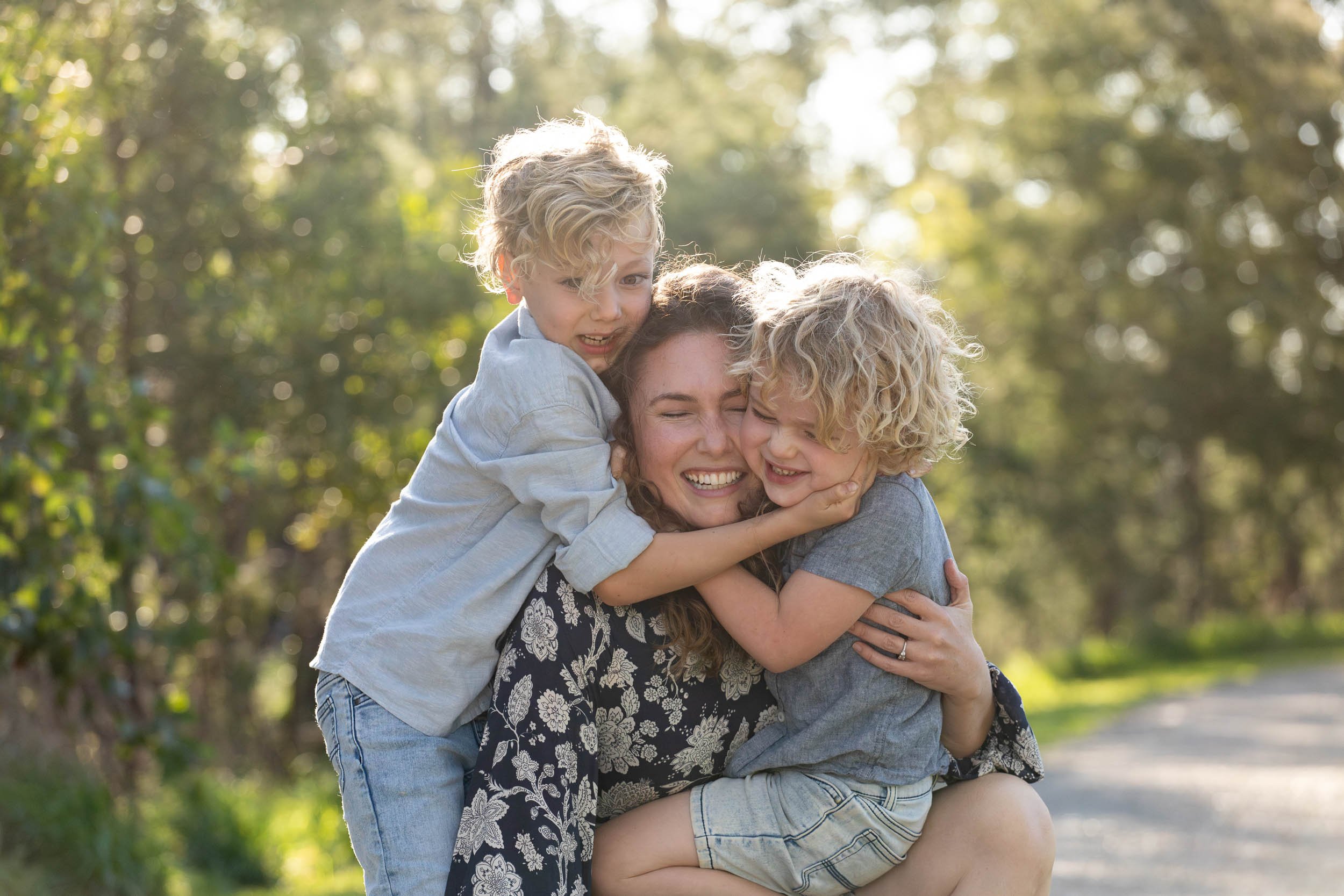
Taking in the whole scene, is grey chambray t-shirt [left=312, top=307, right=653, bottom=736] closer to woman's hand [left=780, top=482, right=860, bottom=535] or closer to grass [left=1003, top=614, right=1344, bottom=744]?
woman's hand [left=780, top=482, right=860, bottom=535]

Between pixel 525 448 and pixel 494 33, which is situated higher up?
pixel 494 33

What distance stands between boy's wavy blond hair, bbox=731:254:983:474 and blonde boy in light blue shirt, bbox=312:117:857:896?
0.54ft

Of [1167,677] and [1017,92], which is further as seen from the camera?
[1017,92]

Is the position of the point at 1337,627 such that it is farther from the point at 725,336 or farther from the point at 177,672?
the point at 725,336

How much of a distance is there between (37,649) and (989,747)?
398 cm

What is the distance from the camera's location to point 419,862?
252 centimetres

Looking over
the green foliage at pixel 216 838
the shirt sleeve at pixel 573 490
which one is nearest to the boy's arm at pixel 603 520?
the shirt sleeve at pixel 573 490

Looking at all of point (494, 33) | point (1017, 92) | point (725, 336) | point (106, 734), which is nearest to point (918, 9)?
point (1017, 92)

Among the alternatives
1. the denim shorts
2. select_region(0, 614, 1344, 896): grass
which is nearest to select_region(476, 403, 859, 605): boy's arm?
the denim shorts

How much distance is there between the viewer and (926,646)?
2658 millimetres

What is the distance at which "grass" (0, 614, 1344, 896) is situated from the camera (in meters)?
6.14

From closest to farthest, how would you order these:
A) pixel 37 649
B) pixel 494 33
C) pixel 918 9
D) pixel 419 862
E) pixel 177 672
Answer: pixel 419 862 < pixel 37 649 < pixel 177 672 < pixel 494 33 < pixel 918 9

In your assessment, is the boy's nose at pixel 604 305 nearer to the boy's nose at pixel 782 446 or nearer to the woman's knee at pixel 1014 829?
the boy's nose at pixel 782 446

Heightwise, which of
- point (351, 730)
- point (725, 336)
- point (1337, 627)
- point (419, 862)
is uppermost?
point (725, 336)
